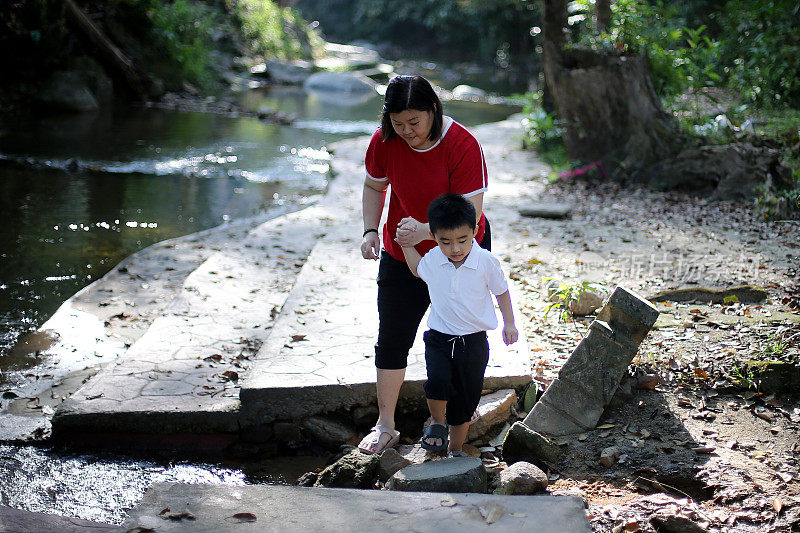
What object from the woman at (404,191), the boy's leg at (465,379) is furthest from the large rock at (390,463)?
the boy's leg at (465,379)

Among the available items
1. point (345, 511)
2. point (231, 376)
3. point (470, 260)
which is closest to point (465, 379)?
point (470, 260)

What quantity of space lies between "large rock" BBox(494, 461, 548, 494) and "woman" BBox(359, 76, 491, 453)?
675 mm

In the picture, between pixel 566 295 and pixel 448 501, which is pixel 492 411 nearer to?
pixel 448 501

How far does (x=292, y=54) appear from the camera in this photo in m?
26.0

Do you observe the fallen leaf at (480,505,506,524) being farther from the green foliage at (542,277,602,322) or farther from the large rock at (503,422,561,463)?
the green foliage at (542,277,602,322)

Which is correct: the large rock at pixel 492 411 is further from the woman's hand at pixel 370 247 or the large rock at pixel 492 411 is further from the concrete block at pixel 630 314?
the woman's hand at pixel 370 247

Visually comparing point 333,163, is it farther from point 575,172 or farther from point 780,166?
point 780,166

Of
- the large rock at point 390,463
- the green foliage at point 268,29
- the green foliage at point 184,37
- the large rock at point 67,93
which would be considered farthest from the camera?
the green foliage at point 268,29

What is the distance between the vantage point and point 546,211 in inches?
311

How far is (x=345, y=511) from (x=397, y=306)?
41.8 inches

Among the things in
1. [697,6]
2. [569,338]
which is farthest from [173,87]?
[569,338]

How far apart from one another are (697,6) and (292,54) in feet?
42.3

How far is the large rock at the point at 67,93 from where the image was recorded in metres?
14.4

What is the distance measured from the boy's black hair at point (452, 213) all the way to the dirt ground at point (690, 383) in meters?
1.19
